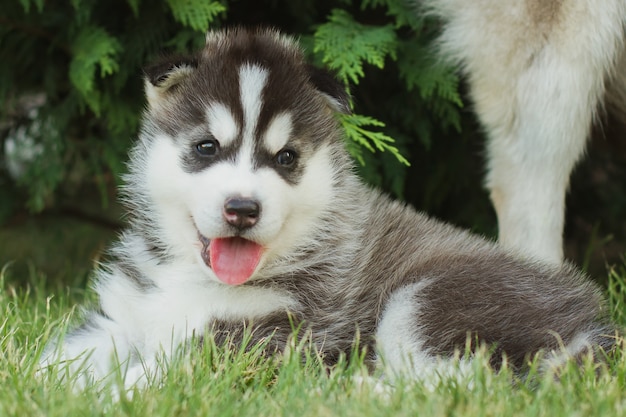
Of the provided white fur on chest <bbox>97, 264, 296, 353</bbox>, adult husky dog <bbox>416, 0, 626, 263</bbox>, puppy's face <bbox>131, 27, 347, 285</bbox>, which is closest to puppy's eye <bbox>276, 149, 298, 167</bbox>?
puppy's face <bbox>131, 27, 347, 285</bbox>

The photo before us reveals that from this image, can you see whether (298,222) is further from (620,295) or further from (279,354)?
(620,295)

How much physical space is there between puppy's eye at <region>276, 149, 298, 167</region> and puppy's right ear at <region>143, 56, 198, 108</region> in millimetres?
501

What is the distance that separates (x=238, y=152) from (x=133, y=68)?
2.12 m

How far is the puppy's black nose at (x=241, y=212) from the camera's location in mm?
3035

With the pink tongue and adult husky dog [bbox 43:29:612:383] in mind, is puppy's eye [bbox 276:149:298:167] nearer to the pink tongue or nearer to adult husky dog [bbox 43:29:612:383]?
adult husky dog [bbox 43:29:612:383]

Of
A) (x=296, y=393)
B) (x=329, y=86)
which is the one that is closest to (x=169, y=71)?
(x=329, y=86)

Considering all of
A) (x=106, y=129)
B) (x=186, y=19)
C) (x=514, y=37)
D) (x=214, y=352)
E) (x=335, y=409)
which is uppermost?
(x=514, y=37)

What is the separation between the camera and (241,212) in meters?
3.04

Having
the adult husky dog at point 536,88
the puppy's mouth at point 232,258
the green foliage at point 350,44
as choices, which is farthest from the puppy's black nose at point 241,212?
the adult husky dog at point 536,88

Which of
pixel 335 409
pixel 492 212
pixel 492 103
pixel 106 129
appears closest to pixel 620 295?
pixel 492 103

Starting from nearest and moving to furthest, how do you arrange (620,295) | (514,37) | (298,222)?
(298,222)
(514,37)
(620,295)

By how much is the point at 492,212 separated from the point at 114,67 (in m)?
2.63

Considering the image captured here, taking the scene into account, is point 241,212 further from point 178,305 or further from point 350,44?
point 350,44

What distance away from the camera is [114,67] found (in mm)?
4715
